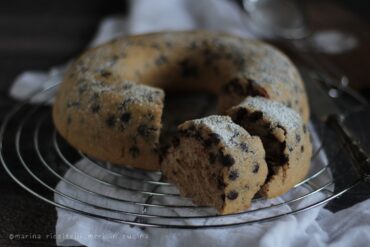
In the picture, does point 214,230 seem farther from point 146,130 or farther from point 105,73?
point 105,73

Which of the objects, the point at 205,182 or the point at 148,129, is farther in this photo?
the point at 148,129

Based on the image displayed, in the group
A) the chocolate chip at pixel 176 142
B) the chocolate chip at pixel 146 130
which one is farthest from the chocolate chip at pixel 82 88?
the chocolate chip at pixel 176 142

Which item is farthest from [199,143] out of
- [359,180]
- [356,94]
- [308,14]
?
[308,14]

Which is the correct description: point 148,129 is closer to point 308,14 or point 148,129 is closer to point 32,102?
point 32,102

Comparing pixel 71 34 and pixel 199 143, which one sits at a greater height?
pixel 199 143

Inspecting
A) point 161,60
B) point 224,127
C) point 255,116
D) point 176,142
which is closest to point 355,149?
point 255,116

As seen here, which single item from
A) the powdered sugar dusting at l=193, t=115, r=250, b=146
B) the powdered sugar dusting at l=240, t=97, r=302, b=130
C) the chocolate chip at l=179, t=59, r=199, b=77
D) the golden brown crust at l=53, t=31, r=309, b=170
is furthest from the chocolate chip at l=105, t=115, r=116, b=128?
the chocolate chip at l=179, t=59, r=199, b=77

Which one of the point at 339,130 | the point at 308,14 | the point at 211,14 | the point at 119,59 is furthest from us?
the point at 308,14
